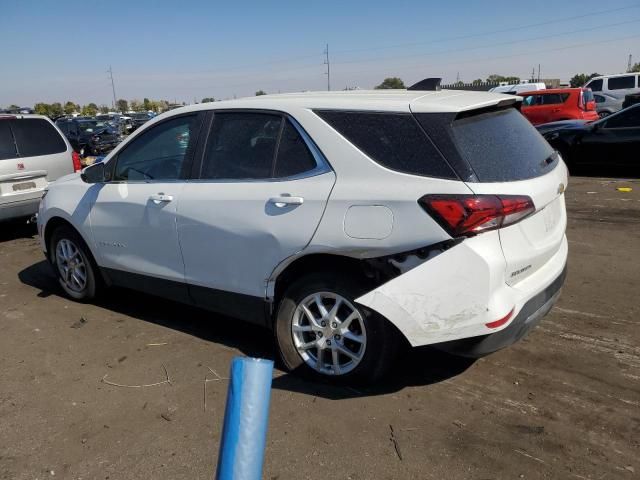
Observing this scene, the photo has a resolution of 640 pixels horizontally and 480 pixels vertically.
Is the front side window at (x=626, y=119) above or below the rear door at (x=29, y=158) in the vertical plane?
below

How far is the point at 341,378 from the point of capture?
11.0ft

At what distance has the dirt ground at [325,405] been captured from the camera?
2.75 meters

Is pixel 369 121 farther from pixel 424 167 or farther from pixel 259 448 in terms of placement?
pixel 259 448

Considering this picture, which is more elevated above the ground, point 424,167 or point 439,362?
point 424,167

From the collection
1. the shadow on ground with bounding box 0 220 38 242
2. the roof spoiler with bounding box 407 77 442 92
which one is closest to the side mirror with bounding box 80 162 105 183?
the roof spoiler with bounding box 407 77 442 92

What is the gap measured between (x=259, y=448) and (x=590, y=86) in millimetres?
26358

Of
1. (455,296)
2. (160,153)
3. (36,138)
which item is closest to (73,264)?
(160,153)

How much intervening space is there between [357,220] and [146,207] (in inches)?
71.6

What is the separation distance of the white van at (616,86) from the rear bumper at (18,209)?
21.8 m

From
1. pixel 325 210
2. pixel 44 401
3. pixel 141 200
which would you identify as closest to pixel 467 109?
pixel 325 210

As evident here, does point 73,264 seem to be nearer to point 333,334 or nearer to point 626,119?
point 333,334

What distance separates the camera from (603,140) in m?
10.8

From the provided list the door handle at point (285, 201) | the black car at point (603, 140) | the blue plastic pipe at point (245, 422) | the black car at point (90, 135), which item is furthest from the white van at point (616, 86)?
the blue plastic pipe at point (245, 422)

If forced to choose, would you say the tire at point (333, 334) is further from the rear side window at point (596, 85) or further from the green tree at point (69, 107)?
the green tree at point (69, 107)
